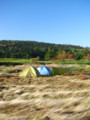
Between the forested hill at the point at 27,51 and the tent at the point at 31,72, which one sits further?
the forested hill at the point at 27,51

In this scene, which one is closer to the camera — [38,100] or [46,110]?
[46,110]

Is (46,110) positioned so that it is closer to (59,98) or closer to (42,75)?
(59,98)

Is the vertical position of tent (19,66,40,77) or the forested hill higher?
the forested hill

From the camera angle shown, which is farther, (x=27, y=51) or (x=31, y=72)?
(x=27, y=51)

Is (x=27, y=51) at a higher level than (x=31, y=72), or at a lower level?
higher

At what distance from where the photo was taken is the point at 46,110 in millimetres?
4258

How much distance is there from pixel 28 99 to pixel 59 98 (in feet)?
4.26

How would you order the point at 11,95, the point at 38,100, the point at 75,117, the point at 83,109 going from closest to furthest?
the point at 75,117 < the point at 83,109 < the point at 38,100 < the point at 11,95

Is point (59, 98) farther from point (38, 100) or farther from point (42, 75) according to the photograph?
point (42, 75)

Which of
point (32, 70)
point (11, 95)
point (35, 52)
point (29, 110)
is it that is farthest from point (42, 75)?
point (35, 52)

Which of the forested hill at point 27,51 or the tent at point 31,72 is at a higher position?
the forested hill at point 27,51

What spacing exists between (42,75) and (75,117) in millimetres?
7834

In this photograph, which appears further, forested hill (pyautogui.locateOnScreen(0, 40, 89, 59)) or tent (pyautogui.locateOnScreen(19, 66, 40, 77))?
forested hill (pyautogui.locateOnScreen(0, 40, 89, 59))

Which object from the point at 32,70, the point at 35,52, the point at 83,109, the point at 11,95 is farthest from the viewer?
the point at 35,52
